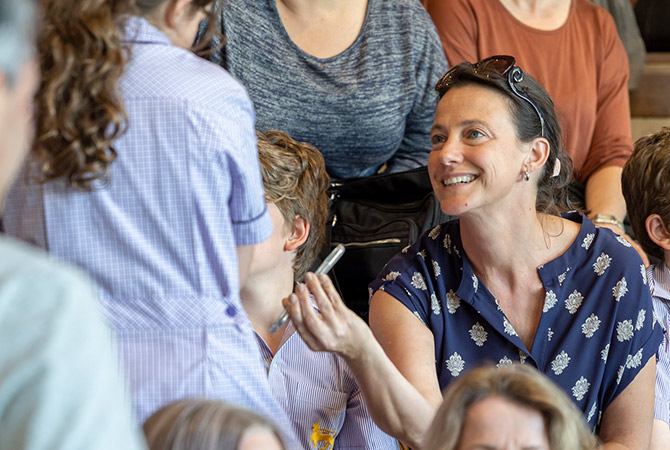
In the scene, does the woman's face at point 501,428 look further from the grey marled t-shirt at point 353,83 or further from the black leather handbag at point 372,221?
the grey marled t-shirt at point 353,83

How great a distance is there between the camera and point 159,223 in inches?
44.0

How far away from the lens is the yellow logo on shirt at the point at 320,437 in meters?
1.61

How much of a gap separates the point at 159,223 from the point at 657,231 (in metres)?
1.29

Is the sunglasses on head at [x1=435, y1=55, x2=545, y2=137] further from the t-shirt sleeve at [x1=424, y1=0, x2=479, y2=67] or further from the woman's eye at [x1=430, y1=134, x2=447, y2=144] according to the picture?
the t-shirt sleeve at [x1=424, y1=0, x2=479, y2=67]

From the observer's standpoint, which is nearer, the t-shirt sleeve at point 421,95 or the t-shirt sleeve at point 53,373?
the t-shirt sleeve at point 53,373

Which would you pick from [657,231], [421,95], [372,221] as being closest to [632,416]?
[657,231]

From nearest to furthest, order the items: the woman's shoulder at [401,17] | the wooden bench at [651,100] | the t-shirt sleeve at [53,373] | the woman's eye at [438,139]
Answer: the t-shirt sleeve at [53,373]
the woman's eye at [438,139]
the woman's shoulder at [401,17]
the wooden bench at [651,100]

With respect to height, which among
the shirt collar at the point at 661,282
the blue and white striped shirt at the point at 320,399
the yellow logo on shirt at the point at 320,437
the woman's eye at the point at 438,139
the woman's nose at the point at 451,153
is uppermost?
the woman's nose at the point at 451,153

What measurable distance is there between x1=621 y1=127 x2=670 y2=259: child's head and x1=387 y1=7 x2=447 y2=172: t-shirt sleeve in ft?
1.68

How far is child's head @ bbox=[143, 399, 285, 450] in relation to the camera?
921 millimetres

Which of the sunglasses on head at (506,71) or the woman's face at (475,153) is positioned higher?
the sunglasses on head at (506,71)

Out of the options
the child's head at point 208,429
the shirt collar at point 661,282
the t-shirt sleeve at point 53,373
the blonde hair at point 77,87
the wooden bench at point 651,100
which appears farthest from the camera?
the wooden bench at point 651,100

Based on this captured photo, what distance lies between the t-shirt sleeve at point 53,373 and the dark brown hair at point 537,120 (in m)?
1.31

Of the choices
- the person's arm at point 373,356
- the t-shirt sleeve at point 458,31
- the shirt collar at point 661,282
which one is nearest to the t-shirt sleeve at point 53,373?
the person's arm at point 373,356
